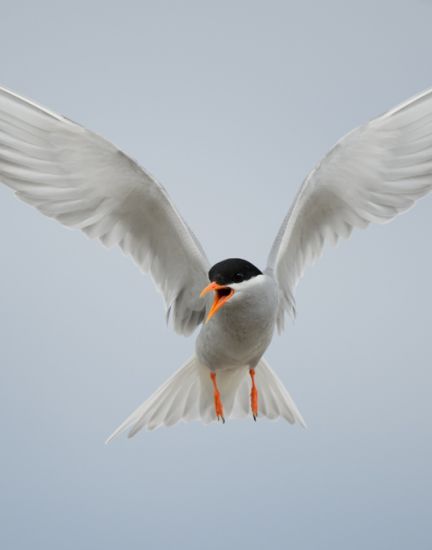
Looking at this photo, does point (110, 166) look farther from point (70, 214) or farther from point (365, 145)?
point (365, 145)

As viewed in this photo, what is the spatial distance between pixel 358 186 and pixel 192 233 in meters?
0.45

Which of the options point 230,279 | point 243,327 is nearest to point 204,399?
point 243,327

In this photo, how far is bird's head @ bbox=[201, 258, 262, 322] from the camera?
2000 millimetres

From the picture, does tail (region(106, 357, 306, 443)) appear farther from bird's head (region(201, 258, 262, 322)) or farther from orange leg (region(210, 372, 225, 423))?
bird's head (region(201, 258, 262, 322))

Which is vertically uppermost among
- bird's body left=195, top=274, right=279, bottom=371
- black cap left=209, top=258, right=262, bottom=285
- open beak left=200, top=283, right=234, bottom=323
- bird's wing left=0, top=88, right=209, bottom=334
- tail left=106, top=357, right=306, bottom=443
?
bird's wing left=0, top=88, right=209, bottom=334

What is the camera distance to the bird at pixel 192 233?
2.15 metres

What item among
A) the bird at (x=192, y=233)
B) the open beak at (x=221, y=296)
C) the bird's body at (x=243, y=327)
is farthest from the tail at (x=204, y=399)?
the open beak at (x=221, y=296)

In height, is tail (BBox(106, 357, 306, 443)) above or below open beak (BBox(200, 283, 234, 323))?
below

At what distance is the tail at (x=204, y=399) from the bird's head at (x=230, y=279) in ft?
1.32

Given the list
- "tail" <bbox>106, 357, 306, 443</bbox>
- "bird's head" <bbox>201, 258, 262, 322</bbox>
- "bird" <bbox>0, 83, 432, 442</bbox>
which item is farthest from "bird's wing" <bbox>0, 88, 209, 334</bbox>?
"bird's head" <bbox>201, 258, 262, 322</bbox>

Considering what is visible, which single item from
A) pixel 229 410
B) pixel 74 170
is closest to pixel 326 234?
pixel 229 410

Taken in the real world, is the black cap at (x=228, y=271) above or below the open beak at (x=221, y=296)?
above

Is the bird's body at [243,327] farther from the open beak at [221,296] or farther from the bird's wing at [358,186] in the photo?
the bird's wing at [358,186]

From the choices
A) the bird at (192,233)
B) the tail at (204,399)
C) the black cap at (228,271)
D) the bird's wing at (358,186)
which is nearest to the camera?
the black cap at (228,271)
